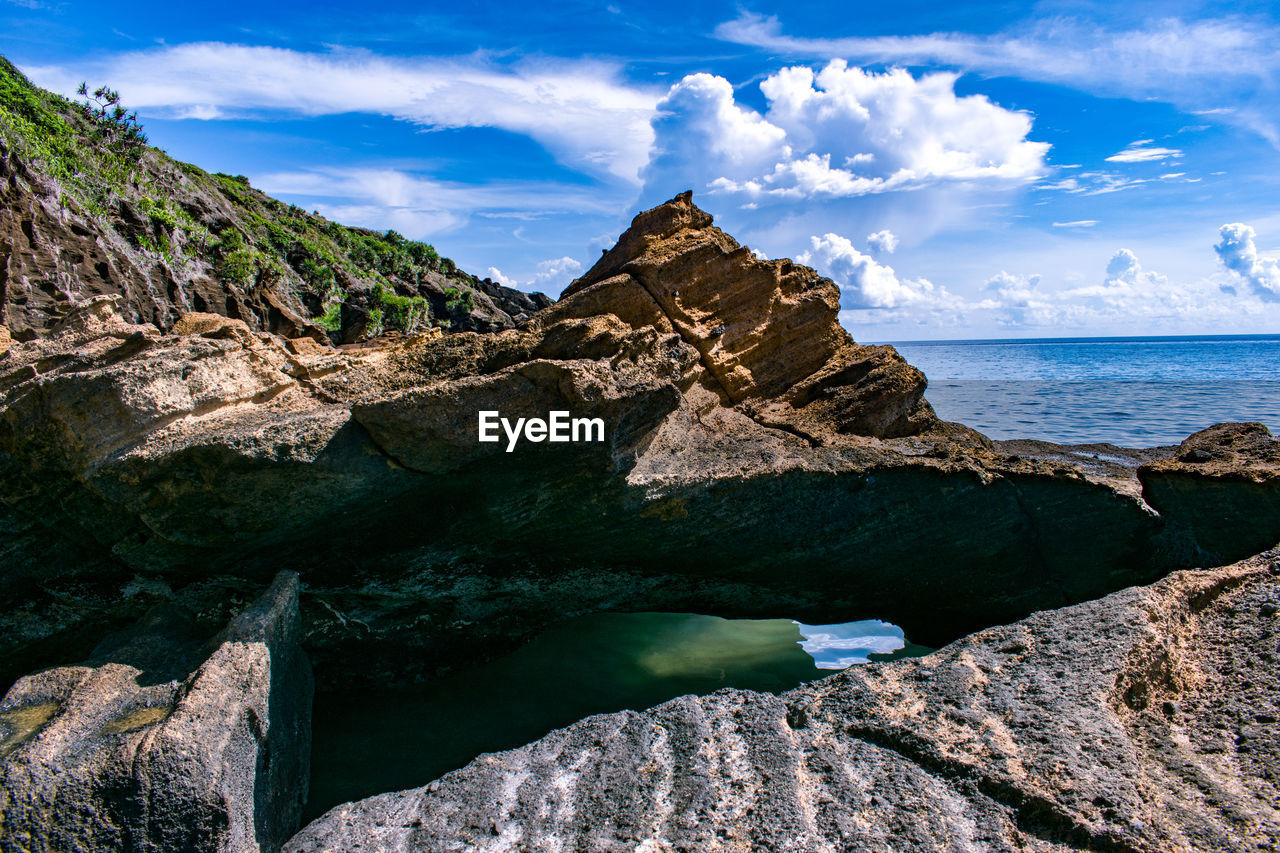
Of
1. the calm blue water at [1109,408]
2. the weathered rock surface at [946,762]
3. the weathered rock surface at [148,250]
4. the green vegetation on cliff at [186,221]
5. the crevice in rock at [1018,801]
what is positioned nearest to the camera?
the crevice in rock at [1018,801]

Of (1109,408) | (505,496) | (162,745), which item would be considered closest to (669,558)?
(505,496)

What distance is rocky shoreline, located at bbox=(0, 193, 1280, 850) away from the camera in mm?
3111

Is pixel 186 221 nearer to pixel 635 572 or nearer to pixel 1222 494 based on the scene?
pixel 635 572

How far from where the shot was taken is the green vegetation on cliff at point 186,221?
25.1 m

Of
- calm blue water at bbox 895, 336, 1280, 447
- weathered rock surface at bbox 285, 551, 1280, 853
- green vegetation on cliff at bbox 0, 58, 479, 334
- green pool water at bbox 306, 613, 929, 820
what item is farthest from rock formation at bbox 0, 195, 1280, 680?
green vegetation on cliff at bbox 0, 58, 479, 334

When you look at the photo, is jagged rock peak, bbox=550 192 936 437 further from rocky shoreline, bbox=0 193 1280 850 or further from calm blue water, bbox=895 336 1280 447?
calm blue water, bbox=895 336 1280 447

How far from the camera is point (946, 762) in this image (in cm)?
314

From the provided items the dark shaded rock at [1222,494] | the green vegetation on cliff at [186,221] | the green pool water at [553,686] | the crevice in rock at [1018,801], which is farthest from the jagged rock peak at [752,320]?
the green vegetation on cliff at [186,221]

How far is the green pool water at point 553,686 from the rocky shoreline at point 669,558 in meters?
0.33

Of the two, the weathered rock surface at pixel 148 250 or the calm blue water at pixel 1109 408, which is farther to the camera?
the weathered rock surface at pixel 148 250

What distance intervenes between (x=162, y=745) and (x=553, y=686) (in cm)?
316

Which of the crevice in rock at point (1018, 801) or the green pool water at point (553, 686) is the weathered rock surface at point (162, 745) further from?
the crevice in rock at point (1018, 801)

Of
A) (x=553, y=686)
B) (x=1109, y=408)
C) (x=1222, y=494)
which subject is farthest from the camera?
(x=1109, y=408)

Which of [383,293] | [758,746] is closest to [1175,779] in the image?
[758,746]
